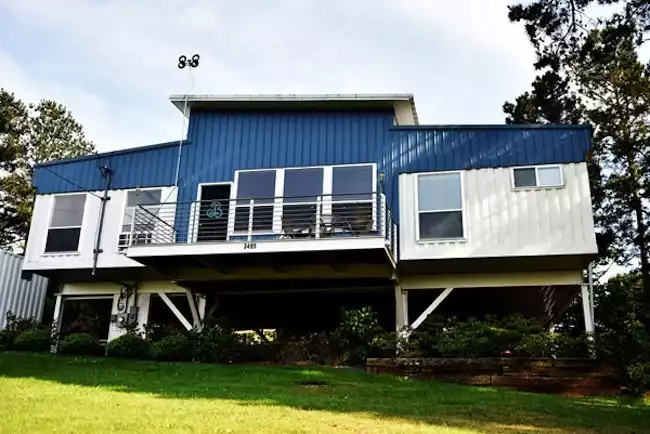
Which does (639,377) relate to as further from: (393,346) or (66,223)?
(66,223)

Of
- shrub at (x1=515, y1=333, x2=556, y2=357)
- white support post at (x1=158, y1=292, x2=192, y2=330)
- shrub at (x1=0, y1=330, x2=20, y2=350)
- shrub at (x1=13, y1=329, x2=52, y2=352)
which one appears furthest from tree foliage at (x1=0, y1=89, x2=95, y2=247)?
shrub at (x1=515, y1=333, x2=556, y2=357)

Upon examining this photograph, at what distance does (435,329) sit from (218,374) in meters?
4.49

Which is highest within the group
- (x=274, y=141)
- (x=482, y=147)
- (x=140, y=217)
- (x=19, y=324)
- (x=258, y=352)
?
(x=274, y=141)

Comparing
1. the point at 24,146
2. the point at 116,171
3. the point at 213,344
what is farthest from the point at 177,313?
the point at 24,146

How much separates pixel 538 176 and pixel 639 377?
463 cm

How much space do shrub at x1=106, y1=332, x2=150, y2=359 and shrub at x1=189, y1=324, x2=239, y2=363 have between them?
1.13 meters

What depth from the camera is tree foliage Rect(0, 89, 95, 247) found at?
26.4 m

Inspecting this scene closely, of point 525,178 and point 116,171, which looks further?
point 116,171

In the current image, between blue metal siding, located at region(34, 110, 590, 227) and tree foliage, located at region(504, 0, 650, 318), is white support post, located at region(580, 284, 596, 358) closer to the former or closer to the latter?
blue metal siding, located at region(34, 110, 590, 227)

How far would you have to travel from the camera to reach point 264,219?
559 inches

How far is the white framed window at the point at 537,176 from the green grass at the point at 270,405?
4.80 m

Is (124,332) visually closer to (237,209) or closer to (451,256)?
(237,209)

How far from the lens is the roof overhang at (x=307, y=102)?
571 inches

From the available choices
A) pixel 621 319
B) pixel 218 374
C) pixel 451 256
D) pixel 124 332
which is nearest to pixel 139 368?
pixel 218 374
